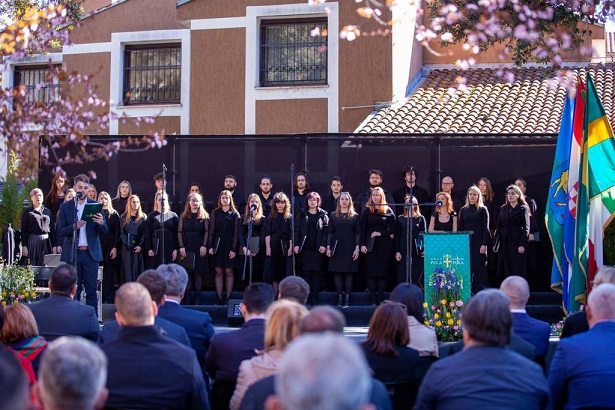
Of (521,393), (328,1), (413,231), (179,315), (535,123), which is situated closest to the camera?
(521,393)

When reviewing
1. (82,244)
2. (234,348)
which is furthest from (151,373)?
(82,244)

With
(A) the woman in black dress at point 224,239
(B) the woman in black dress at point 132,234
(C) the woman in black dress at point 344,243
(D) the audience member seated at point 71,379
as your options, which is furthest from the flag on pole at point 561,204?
(D) the audience member seated at point 71,379

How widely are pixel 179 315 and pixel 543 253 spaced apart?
948cm

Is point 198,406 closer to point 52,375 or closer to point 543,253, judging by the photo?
point 52,375

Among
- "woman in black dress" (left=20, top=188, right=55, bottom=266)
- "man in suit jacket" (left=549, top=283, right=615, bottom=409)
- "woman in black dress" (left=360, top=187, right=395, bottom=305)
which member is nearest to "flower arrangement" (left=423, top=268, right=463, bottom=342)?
"woman in black dress" (left=360, top=187, right=395, bottom=305)

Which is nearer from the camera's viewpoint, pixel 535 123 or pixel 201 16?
pixel 535 123

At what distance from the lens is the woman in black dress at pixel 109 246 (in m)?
15.3

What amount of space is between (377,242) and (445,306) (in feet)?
15.2

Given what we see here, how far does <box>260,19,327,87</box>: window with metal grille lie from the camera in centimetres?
2239

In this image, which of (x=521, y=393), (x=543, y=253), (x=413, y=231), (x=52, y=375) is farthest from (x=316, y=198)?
(x=52, y=375)

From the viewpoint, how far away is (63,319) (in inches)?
275

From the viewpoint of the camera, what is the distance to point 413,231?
14.5 meters

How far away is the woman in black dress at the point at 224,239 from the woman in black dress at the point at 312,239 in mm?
1046

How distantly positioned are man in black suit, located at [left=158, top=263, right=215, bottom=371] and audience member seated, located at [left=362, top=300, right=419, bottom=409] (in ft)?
4.74
